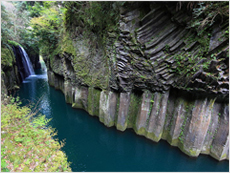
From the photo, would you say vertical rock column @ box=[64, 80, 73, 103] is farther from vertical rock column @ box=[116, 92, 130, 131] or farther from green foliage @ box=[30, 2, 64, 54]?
vertical rock column @ box=[116, 92, 130, 131]

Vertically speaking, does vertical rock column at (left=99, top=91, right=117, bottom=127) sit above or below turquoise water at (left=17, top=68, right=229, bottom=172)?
above

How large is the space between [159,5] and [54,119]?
13.5 meters

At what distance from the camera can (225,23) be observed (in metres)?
6.31

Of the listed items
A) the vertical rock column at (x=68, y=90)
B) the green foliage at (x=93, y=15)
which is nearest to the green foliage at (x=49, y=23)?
the green foliage at (x=93, y=15)

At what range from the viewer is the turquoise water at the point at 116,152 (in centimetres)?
788

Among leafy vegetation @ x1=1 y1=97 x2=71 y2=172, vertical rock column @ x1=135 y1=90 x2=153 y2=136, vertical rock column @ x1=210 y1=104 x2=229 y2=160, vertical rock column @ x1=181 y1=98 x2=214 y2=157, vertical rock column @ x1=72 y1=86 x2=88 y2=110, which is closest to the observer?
leafy vegetation @ x1=1 y1=97 x2=71 y2=172

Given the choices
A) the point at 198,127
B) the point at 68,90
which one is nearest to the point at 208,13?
the point at 198,127

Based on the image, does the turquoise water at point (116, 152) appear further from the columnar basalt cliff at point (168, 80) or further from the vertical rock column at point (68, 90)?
the vertical rock column at point (68, 90)

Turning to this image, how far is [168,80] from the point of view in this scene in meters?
8.52

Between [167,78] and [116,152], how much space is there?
6419 millimetres

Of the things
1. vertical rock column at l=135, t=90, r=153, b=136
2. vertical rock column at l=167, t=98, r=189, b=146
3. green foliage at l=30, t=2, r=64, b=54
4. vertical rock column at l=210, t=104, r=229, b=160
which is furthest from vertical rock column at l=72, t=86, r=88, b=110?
vertical rock column at l=210, t=104, r=229, b=160

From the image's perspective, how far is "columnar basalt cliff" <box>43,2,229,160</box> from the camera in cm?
698

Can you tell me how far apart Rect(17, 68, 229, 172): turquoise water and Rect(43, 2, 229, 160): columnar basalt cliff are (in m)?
0.57

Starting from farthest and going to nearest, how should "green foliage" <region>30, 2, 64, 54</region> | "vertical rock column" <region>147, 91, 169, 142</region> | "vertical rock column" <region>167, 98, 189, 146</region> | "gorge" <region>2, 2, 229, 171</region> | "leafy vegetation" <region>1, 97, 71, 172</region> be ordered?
"green foliage" <region>30, 2, 64, 54</region> → "vertical rock column" <region>147, 91, 169, 142</region> → "vertical rock column" <region>167, 98, 189, 146</region> → "gorge" <region>2, 2, 229, 171</region> → "leafy vegetation" <region>1, 97, 71, 172</region>
